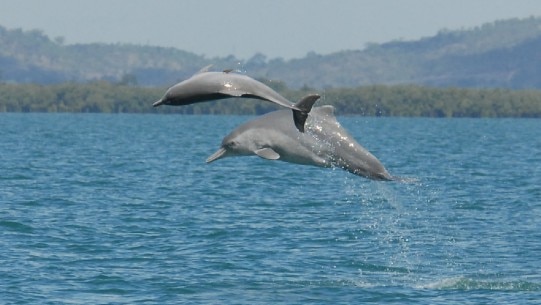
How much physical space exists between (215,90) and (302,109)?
1.39 m

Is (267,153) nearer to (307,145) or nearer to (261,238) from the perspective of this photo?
(307,145)

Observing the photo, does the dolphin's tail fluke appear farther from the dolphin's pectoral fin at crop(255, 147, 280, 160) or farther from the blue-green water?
the blue-green water

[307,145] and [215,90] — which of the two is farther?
[307,145]

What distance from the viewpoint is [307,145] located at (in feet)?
65.9

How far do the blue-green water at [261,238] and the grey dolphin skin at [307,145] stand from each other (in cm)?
106

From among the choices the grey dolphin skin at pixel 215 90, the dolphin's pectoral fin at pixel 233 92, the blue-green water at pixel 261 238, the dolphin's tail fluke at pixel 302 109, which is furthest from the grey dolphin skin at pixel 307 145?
the dolphin's pectoral fin at pixel 233 92

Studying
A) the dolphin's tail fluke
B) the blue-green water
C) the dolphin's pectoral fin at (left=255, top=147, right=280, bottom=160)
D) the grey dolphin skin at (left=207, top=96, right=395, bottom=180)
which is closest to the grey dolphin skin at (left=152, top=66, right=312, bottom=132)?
the dolphin's tail fluke

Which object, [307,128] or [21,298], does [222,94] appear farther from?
[21,298]

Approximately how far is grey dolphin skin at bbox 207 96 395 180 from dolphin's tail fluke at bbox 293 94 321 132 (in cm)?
141

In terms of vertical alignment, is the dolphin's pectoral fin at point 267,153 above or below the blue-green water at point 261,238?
above

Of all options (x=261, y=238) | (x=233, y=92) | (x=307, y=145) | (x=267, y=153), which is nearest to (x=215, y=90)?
(x=233, y=92)

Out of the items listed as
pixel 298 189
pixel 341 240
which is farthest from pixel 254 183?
pixel 341 240

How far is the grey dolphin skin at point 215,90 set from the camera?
17719mm

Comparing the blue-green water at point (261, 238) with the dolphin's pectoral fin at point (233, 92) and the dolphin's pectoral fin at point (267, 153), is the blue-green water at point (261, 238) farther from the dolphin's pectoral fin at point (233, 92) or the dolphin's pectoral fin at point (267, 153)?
the dolphin's pectoral fin at point (233, 92)
